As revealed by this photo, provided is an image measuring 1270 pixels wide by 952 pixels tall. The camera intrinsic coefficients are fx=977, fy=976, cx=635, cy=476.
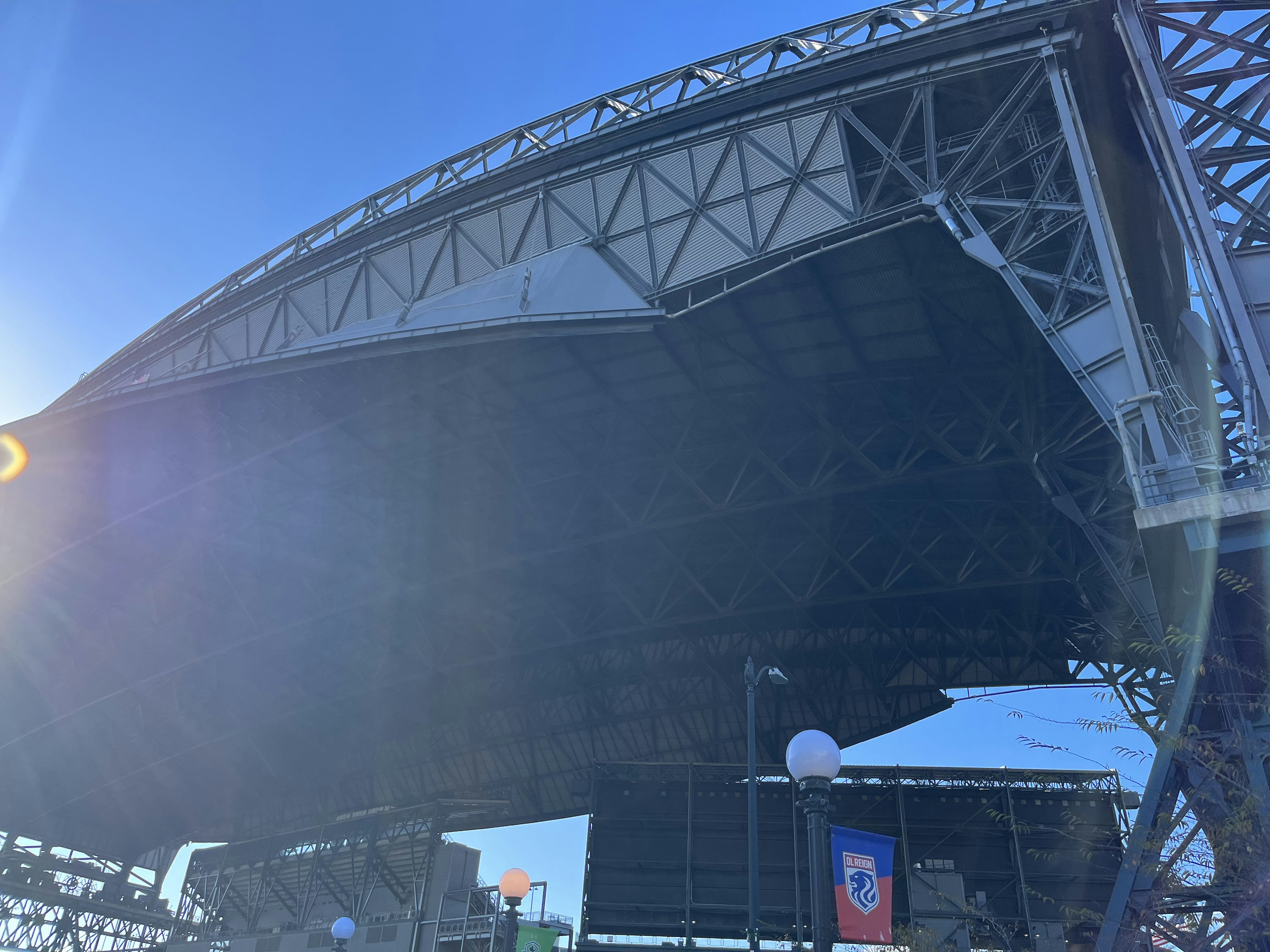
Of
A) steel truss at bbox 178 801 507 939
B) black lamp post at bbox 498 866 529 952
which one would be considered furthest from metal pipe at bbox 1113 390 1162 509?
steel truss at bbox 178 801 507 939

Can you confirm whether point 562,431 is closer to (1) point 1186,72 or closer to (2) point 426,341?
(2) point 426,341

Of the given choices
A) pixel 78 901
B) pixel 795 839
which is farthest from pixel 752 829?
pixel 78 901

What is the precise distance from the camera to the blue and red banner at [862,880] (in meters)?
12.2

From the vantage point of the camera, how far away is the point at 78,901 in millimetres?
57969

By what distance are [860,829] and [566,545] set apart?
13.1 m

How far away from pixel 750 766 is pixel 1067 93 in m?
14.8

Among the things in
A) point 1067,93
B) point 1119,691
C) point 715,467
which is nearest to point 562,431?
point 715,467

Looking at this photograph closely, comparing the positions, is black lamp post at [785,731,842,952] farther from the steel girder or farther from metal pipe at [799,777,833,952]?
the steel girder

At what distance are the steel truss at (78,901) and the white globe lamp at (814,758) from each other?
195 feet

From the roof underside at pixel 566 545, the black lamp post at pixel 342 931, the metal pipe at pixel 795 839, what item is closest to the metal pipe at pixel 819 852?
the black lamp post at pixel 342 931

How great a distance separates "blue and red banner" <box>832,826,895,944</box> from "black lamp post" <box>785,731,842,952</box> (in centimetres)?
175

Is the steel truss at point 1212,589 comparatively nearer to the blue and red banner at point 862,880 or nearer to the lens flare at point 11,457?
the blue and red banner at point 862,880

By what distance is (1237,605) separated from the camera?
13.8m

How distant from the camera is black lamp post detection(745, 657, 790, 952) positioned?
11.2m
